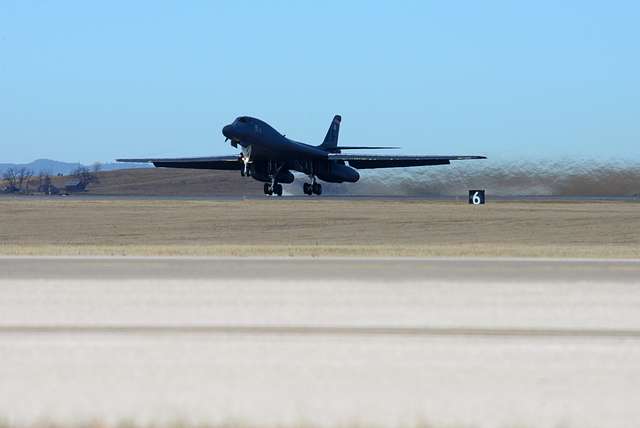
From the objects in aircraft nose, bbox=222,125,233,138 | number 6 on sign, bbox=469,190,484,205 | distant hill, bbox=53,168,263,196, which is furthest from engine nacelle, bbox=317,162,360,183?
distant hill, bbox=53,168,263,196

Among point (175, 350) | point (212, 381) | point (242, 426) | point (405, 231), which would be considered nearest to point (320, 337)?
point (175, 350)

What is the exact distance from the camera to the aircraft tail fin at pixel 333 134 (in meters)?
83.9

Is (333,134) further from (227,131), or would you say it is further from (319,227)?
(319,227)

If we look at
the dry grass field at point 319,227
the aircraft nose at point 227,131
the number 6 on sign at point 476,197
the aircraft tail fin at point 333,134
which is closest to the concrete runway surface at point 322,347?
the dry grass field at point 319,227

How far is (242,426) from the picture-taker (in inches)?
294

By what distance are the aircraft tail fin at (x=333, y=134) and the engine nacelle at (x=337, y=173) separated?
10634 mm

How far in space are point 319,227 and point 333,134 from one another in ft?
133

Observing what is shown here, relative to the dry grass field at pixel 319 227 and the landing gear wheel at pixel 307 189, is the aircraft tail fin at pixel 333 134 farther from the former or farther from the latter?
the dry grass field at pixel 319 227

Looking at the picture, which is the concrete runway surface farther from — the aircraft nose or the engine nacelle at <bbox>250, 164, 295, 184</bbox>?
the engine nacelle at <bbox>250, 164, 295, 184</bbox>

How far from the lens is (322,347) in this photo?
10875 mm

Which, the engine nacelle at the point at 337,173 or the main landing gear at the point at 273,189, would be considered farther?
the main landing gear at the point at 273,189

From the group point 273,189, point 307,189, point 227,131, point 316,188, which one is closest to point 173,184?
point 316,188

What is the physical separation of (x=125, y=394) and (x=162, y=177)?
17872 centimetres

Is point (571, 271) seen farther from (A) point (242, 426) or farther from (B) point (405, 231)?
(B) point (405, 231)
